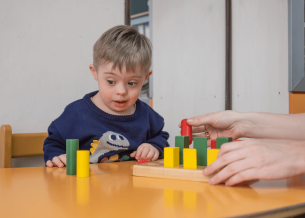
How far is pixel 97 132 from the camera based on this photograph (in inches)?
42.5

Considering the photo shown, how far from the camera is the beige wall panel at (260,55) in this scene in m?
2.13

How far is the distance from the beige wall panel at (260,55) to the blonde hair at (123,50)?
4.28 feet

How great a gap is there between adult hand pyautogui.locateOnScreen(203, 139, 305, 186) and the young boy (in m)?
0.48

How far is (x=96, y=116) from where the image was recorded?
1115 mm

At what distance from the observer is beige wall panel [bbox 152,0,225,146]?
2105 mm

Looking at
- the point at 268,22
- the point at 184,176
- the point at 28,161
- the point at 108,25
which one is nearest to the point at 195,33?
A: the point at 268,22

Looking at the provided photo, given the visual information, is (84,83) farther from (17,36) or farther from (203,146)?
(203,146)

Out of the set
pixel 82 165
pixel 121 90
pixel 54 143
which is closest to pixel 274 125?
pixel 121 90

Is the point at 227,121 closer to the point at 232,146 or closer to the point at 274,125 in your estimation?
the point at 274,125

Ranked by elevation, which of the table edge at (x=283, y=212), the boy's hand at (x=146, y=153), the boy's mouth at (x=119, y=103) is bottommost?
the boy's hand at (x=146, y=153)

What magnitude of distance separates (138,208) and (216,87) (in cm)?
188

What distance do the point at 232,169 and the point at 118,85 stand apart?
614 mm

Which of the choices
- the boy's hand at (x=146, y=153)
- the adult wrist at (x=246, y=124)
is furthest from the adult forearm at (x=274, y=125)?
the boy's hand at (x=146, y=153)

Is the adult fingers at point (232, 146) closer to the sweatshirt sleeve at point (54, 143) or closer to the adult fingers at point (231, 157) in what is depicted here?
the adult fingers at point (231, 157)
